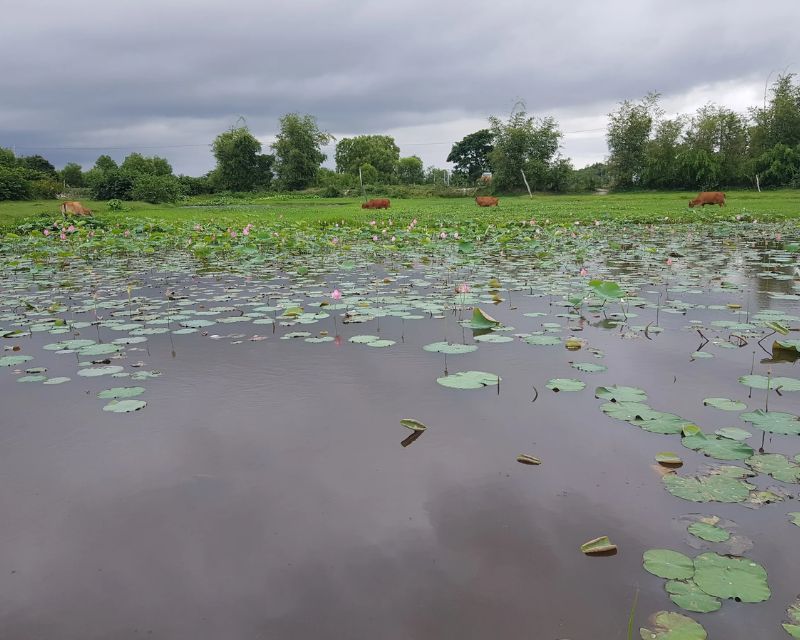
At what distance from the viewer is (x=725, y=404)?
217cm

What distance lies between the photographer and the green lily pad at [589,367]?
264cm

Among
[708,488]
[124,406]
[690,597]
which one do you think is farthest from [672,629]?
[124,406]

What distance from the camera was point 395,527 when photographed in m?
1.47

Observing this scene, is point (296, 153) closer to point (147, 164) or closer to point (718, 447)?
point (147, 164)

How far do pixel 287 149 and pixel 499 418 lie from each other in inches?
1844

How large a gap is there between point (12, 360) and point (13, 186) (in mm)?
23122

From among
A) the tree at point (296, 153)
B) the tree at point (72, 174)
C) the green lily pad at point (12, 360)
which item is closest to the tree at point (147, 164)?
the tree at point (72, 174)

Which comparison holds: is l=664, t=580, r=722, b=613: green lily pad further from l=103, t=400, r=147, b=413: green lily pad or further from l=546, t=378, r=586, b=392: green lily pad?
A: l=103, t=400, r=147, b=413: green lily pad

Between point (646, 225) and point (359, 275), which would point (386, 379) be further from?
point (646, 225)

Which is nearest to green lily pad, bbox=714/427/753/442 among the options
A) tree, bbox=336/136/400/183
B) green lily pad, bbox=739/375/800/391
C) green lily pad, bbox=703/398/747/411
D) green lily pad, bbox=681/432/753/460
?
green lily pad, bbox=681/432/753/460

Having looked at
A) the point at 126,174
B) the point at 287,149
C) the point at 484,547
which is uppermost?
the point at 287,149

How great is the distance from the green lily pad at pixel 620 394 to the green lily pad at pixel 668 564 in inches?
38.0

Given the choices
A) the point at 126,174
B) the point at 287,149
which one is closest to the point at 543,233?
the point at 126,174

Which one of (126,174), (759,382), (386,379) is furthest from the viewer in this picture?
(126,174)
